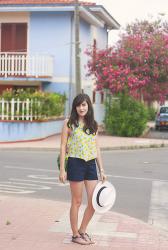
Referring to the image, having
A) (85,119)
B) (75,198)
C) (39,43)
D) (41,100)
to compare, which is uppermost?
(39,43)

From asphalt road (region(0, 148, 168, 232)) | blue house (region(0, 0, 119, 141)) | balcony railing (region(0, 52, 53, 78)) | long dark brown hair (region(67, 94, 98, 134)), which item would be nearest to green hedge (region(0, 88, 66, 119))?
balcony railing (region(0, 52, 53, 78))

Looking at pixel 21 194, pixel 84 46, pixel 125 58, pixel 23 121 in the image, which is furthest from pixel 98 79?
pixel 21 194

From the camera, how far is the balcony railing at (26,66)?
25172 millimetres

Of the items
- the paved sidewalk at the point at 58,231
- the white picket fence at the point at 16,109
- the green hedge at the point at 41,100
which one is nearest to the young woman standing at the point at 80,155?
the paved sidewalk at the point at 58,231

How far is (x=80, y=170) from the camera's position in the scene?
21.5ft

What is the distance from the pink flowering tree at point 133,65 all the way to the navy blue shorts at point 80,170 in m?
18.1

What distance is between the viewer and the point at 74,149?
6.60 m

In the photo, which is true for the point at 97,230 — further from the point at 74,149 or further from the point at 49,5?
the point at 49,5

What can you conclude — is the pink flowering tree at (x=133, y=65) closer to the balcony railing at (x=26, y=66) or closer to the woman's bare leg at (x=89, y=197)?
the balcony railing at (x=26, y=66)

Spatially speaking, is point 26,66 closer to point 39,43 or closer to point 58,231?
point 39,43

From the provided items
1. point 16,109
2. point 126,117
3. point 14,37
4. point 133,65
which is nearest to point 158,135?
point 126,117

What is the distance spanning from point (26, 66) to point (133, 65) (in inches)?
187

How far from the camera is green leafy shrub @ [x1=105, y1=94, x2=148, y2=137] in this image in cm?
2545

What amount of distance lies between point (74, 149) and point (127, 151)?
13.6m
